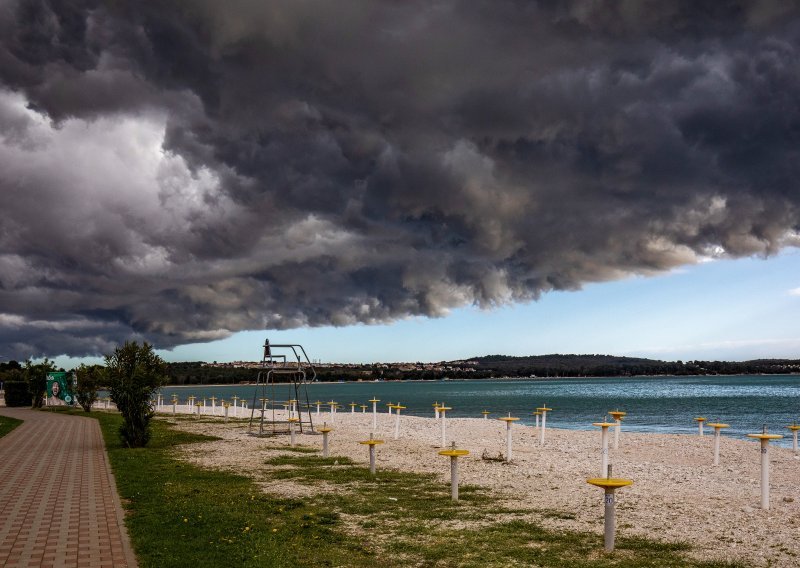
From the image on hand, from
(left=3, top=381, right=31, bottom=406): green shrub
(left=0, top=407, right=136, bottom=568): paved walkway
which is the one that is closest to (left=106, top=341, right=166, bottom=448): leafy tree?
(left=0, top=407, right=136, bottom=568): paved walkway

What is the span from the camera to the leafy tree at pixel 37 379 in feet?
162

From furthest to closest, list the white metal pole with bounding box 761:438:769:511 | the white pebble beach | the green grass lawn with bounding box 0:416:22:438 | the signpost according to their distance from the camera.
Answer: the signpost < the green grass lawn with bounding box 0:416:22:438 < the white metal pole with bounding box 761:438:769:511 < the white pebble beach

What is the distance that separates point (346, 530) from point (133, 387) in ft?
45.1

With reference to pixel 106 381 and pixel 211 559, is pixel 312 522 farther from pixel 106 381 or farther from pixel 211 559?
pixel 106 381

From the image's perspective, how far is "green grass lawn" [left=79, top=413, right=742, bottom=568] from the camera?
26.4ft

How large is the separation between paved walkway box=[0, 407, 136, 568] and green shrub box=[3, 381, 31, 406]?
36074mm

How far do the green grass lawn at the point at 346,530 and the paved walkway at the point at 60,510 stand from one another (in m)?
0.34

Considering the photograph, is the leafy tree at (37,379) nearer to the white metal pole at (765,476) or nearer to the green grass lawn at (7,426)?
the green grass lawn at (7,426)

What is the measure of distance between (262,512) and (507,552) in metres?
4.48

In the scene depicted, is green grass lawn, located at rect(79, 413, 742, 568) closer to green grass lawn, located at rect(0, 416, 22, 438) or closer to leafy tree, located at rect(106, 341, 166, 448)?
leafy tree, located at rect(106, 341, 166, 448)

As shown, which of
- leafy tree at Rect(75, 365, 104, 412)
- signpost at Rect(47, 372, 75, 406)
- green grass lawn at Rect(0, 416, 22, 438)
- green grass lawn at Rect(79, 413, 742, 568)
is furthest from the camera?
signpost at Rect(47, 372, 75, 406)

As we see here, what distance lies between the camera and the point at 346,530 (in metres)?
9.66

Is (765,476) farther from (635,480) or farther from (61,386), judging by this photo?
(61,386)

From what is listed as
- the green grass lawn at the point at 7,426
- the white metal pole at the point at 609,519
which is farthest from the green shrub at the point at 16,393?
the white metal pole at the point at 609,519
